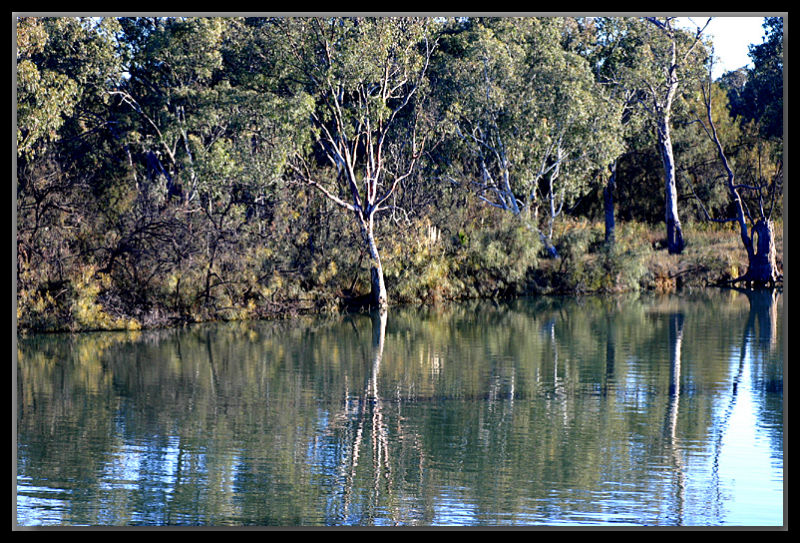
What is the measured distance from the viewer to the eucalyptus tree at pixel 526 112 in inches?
1414

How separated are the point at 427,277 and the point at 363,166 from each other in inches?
252

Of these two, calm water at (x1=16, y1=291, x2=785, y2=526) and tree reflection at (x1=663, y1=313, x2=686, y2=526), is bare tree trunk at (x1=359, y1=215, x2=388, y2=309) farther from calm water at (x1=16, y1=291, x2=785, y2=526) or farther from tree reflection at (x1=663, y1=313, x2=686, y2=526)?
tree reflection at (x1=663, y1=313, x2=686, y2=526)

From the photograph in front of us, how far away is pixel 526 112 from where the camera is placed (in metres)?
36.2

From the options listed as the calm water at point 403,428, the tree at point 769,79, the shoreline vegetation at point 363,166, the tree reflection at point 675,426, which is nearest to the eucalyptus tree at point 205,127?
the shoreline vegetation at point 363,166

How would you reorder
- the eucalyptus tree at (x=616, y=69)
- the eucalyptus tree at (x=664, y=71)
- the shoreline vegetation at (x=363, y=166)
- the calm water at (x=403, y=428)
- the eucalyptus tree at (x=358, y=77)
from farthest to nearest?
1. the eucalyptus tree at (x=616, y=69)
2. the eucalyptus tree at (x=664, y=71)
3. the eucalyptus tree at (x=358, y=77)
4. the shoreline vegetation at (x=363, y=166)
5. the calm water at (x=403, y=428)

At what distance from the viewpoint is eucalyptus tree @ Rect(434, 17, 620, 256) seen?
35.9 meters

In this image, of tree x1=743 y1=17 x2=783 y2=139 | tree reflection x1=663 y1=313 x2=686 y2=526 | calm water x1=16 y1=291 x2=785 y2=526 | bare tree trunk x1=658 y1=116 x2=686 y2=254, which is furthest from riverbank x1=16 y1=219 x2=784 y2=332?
tree reflection x1=663 y1=313 x2=686 y2=526

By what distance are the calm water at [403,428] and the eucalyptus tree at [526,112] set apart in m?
12.4

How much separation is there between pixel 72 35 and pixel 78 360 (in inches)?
610

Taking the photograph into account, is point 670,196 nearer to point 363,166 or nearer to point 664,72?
point 664,72

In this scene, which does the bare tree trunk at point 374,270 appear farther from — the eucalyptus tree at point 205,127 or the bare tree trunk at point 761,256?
the bare tree trunk at point 761,256

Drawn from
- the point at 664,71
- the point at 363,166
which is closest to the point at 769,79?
the point at 664,71

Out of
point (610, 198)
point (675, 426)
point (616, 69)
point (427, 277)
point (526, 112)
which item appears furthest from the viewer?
point (610, 198)

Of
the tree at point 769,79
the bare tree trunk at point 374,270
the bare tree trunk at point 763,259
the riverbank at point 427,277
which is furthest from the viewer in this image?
the tree at point 769,79
